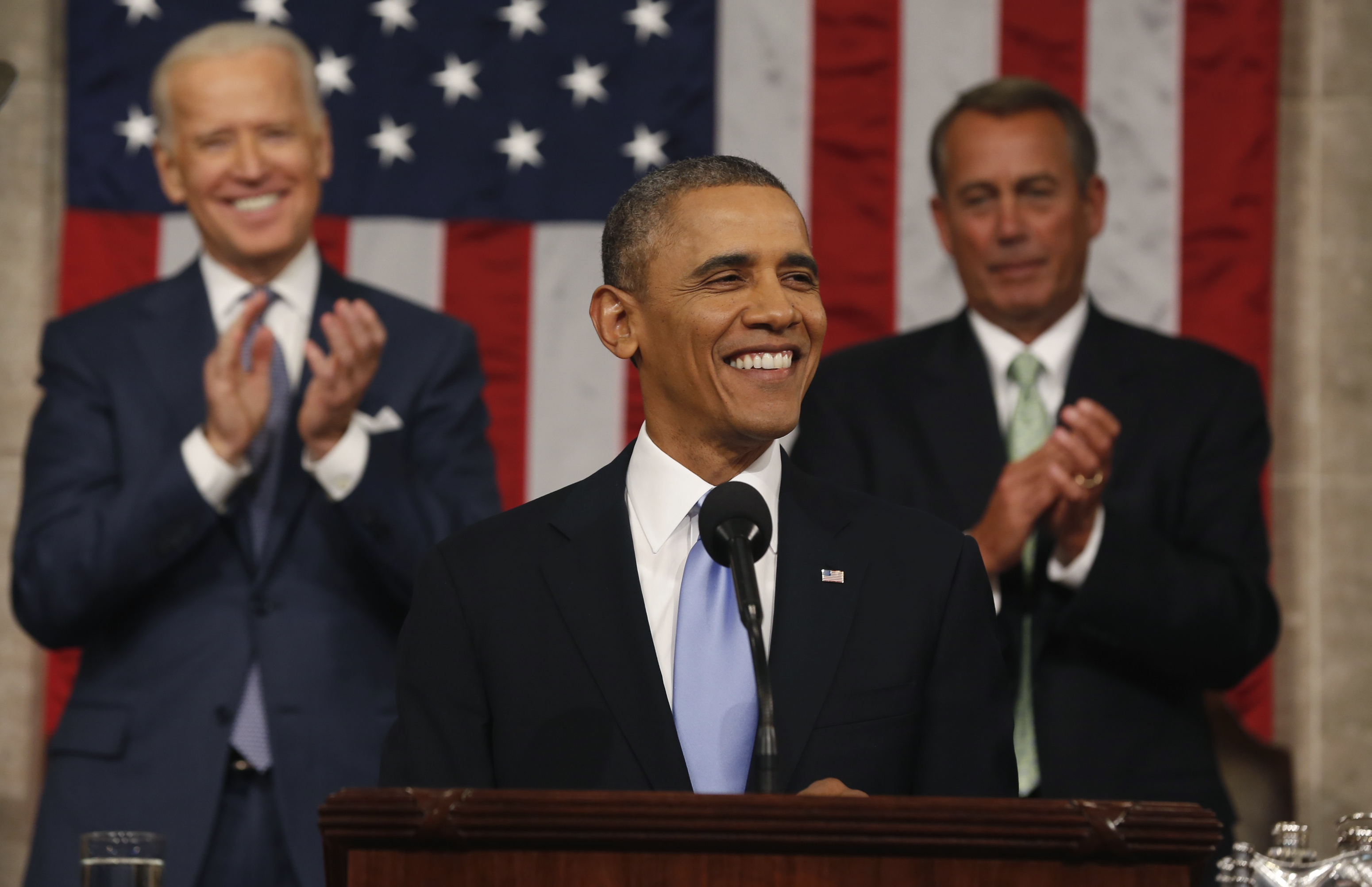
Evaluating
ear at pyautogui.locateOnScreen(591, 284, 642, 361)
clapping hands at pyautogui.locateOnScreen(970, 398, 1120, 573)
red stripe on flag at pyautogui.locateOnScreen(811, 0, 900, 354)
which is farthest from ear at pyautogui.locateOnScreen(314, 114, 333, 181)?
clapping hands at pyautogui.locateOnScreen(970, 398, 1120, 573)

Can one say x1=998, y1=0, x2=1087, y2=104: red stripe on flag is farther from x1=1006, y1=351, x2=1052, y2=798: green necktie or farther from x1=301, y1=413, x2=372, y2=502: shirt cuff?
x1=301, y1=413, x2=372, y2=502: shirt cuff

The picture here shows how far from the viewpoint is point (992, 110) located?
3777 millimetres

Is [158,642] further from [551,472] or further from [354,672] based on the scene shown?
[551,472]

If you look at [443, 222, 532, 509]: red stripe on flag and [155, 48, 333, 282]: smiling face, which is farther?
[443, 222, 532, 509]: red stripe on flag

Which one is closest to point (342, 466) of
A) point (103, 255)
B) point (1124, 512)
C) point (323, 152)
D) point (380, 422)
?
point (380, 422)

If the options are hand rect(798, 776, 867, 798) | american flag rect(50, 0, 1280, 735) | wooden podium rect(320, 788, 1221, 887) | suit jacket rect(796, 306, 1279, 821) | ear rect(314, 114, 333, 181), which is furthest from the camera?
american flag rect(50, 0, 1280, 735)

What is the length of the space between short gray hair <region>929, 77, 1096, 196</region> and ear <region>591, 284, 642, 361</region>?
160 centimetres

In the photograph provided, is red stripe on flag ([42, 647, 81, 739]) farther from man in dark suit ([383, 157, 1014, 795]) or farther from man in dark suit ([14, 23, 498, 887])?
man in dark suit ([383, 157, 1014, 795])

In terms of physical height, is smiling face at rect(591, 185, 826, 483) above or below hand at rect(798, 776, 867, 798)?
above

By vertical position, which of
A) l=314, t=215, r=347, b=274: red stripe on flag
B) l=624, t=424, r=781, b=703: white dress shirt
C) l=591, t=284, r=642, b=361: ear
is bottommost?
l=624, t=424, r=781, b=703: white dress shirt

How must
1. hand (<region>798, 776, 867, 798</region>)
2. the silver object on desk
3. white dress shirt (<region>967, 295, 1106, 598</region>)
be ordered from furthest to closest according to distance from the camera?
1. white dress shirt (<region>967, 295, 1106, 598</region>)
2. the silver object on desk
3. hand (<region>798, 776, 867, 798</region>)

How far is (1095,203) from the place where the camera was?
380 centimetres

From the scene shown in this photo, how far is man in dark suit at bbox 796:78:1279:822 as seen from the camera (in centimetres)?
324

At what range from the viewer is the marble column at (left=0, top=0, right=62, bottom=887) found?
426cm
